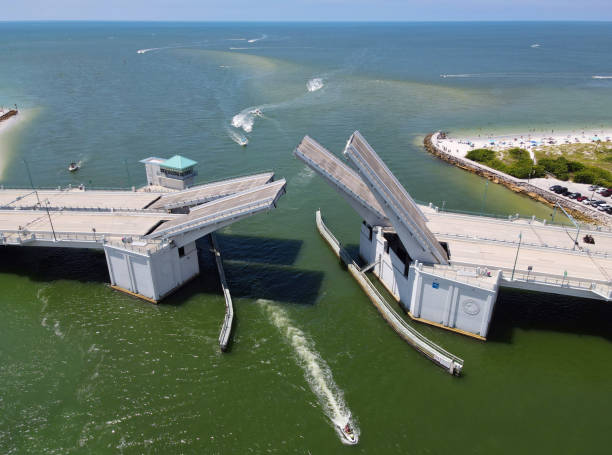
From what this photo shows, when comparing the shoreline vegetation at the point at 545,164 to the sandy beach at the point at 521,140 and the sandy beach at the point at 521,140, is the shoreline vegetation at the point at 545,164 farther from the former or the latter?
the sandy beach at the point at 521,140

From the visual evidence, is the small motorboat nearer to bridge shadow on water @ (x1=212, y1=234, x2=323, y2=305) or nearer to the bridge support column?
bridge shadow on water @ (x1=212, y1=234, x2=323, y2=305)

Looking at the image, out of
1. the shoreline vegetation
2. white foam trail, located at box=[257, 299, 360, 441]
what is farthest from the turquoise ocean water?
the shoreline vegetation

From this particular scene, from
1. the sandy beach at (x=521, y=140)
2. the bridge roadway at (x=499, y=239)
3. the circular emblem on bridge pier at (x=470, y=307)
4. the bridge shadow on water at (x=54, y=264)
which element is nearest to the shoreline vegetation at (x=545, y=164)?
the sandy beach at (x=521, y=140)

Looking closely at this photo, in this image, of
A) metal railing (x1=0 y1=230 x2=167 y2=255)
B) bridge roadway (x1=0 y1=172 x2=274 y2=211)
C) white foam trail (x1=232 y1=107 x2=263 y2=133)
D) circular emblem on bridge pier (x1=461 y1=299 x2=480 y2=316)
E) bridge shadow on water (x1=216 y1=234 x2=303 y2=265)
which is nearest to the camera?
circular emblem on bridge pier (x1=461 y1=299 x2=480 y2=316)

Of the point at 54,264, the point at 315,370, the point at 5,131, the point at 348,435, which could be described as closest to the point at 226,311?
the point at 315,370

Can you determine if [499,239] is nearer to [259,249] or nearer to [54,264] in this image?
[259,249]

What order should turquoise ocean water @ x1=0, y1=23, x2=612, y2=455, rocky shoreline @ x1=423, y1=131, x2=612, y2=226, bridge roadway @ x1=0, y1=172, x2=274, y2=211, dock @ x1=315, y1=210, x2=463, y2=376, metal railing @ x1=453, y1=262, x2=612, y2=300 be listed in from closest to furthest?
turquoise ocean water @ x1=0, y1=23, x2=612, y2=455, dock @ x1=315, y1=210, x2=463, y2=376, metal railing @ x1=453, y1=262, x2=612, y2=300, bridge roadway @ x1=0, y1=172, x2=274, y2=211, rocky shoreline @ x1=423, y1=131, x2=612, y2=226
